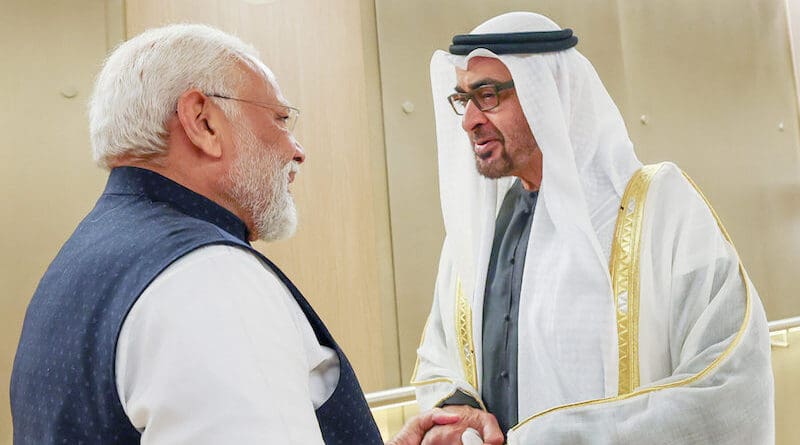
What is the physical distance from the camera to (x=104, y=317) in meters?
0.90

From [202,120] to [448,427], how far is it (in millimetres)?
1016

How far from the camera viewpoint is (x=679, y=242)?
5.59 ft

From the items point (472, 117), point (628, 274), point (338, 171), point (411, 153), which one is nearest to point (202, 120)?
point (472, 117)

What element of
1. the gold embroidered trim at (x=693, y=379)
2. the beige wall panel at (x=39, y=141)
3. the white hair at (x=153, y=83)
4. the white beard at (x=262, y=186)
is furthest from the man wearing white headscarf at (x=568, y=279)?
the beige wall panel at (x=39, y=141)

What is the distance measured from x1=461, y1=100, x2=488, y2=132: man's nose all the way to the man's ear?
34.9 inches

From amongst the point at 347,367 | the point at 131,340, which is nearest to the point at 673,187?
the point at 347,367

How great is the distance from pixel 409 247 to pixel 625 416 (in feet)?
4.67

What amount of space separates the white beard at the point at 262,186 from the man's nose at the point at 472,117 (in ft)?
2.28

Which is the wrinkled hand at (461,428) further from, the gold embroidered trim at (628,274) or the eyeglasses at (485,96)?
the eyeglasses at (485,96)

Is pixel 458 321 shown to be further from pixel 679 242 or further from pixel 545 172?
pixel 679 242

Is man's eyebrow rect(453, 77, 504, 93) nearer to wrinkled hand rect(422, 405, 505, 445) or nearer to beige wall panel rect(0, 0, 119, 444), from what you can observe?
wrinkled hand rect(422, 405, 505, 445)

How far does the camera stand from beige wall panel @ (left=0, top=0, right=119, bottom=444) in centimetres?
231

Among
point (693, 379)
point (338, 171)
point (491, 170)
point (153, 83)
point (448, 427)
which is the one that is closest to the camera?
point (153, 83)

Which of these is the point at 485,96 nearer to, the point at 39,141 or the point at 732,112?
the point at 39,141
